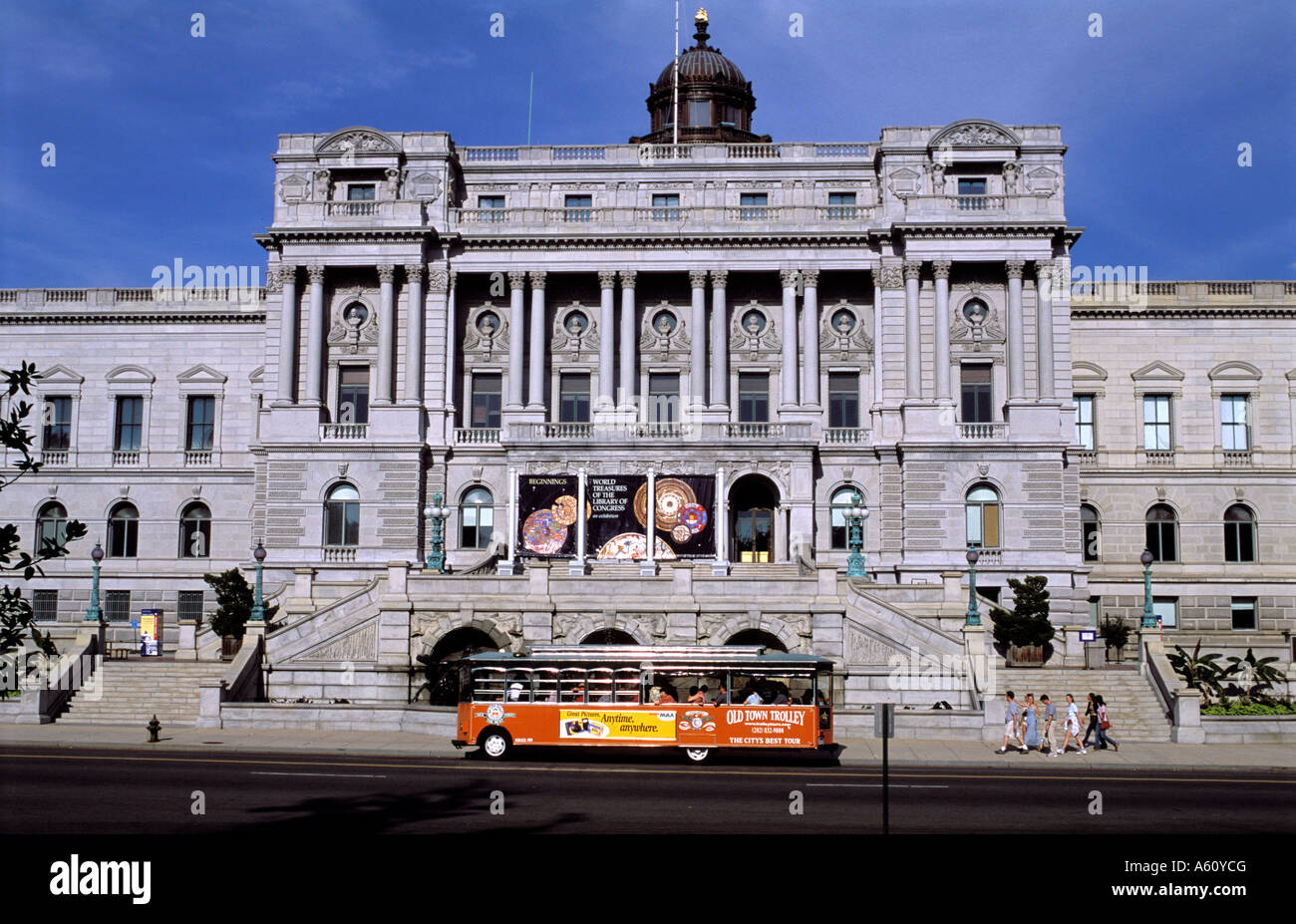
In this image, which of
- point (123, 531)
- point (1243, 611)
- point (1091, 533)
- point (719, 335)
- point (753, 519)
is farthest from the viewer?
point (123, 531)

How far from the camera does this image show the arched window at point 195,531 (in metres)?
63.0

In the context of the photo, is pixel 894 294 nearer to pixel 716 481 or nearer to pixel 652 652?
pixel 716 481

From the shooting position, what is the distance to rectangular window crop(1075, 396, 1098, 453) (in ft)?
203

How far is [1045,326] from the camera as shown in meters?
56.8

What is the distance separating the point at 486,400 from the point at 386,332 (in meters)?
5.57

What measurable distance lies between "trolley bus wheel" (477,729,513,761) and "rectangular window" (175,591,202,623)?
1357 inches

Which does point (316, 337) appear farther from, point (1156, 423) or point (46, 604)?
point (1156, 423)

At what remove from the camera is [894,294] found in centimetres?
5834

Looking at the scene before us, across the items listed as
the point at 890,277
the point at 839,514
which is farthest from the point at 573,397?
the point at 890,277

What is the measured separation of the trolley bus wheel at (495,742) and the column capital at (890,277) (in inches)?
1318

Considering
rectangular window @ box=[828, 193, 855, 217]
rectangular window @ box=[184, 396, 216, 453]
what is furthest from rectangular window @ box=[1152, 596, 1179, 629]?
rectangular window @ box=[184, 396, 216, 453]

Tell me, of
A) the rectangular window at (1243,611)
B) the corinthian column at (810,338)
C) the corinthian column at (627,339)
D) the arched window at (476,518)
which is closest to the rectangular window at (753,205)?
the corinthian column at (810,338)

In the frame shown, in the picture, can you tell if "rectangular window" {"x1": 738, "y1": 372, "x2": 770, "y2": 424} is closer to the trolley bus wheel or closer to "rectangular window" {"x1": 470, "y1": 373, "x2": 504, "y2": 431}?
"rectangular window" {"x1": 470, "y1": 373, "x2": 504, "y2": 431}
